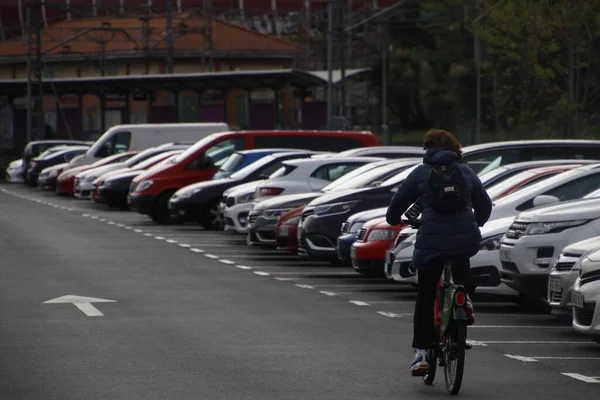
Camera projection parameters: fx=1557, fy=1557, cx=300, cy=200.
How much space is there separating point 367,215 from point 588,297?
23.6 feet

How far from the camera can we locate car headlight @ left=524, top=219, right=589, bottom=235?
13289mm

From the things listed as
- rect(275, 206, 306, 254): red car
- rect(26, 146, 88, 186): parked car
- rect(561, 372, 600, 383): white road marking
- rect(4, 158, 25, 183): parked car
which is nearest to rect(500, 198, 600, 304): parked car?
rect(561, 372, 600, 383): white road marking

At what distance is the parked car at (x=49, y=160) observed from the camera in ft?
176

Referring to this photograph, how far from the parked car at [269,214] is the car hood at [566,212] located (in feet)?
28.4

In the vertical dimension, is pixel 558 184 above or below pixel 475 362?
above

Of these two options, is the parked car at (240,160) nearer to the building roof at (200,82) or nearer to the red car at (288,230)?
the red car at (288,230)

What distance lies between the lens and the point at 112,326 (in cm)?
1291

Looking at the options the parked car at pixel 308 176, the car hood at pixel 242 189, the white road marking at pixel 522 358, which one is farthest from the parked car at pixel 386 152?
the white road marking at pixel 522 358

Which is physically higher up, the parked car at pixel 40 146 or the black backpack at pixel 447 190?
the black backpack at pixel 447 190

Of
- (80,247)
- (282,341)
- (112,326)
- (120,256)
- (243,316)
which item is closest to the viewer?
(282,341)

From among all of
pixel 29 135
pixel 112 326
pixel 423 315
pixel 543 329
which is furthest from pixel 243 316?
pixel 29 135

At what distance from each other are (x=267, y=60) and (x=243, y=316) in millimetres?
86018

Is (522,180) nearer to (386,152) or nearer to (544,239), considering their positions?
(544,239)

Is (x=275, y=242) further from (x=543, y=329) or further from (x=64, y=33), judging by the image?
(x=64, y=33)
